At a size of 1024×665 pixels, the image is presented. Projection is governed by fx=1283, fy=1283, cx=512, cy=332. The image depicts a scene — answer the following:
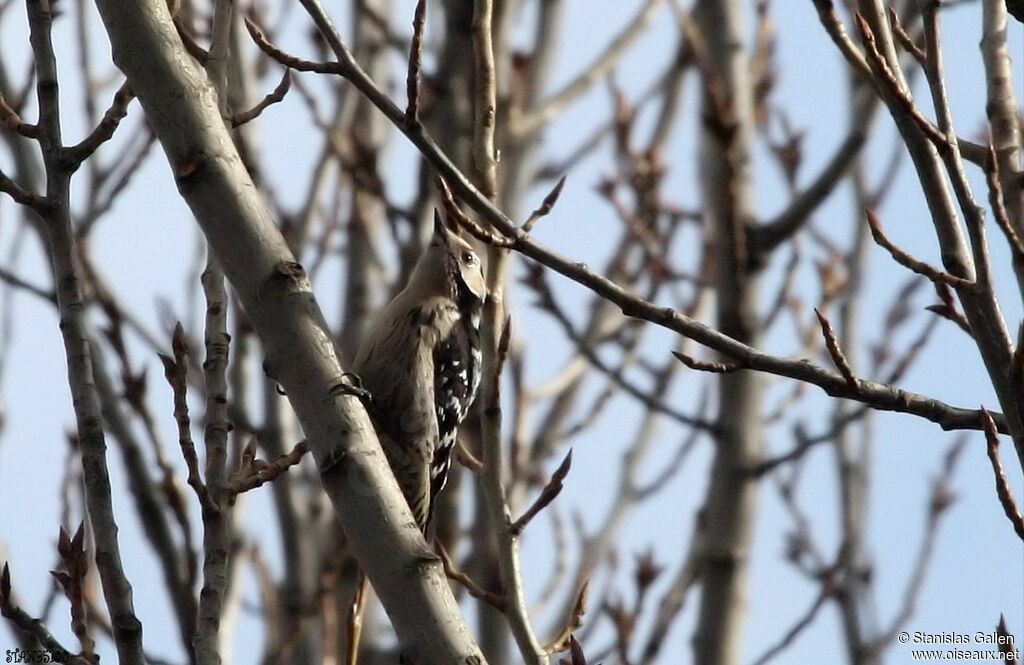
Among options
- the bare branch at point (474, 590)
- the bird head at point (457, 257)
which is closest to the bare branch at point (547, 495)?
the bare branch at point (474, 590)

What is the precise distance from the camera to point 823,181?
171 inches

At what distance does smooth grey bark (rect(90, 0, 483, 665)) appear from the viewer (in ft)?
7.78

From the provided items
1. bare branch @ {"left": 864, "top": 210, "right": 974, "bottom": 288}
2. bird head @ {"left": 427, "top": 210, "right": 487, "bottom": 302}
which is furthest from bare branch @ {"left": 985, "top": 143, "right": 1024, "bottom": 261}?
bird head @ {"left": 427, "top": 210, "right": 487, "bottom": 302}

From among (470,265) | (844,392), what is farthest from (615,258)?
(844,392)

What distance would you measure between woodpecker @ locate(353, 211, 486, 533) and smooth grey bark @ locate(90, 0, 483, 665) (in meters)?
2.30

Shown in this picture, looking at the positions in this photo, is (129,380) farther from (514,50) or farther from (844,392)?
(514,50)

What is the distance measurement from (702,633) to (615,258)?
2.38 metres

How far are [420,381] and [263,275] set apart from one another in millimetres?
2514

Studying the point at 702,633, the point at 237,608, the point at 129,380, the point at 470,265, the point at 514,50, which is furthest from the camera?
the point at 514,50

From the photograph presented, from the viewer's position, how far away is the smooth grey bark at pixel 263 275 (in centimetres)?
237

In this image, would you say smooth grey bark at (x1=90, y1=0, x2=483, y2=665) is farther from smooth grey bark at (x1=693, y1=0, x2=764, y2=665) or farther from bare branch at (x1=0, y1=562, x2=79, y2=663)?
smooth grey bark at (x1=693, y1=0, x2=764, y2=665)

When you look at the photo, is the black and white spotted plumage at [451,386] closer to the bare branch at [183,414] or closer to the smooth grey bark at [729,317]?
the smooth grey bark at [729,317]

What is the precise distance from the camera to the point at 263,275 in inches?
95.0

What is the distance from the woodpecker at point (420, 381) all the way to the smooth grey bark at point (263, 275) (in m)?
2.30
